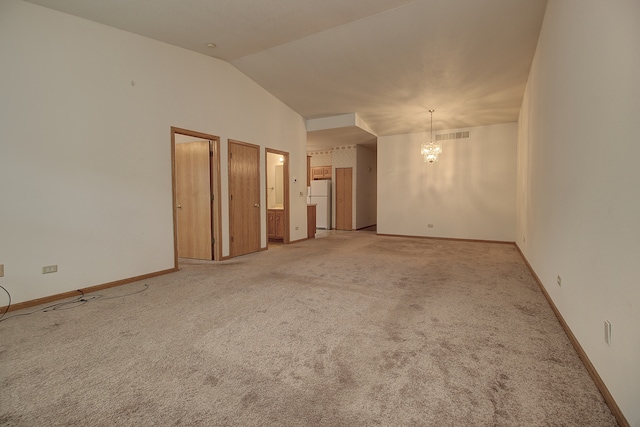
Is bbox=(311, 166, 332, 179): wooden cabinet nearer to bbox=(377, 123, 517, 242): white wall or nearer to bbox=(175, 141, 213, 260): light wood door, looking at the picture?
bbox=(377, 123, 517, 242): white wall

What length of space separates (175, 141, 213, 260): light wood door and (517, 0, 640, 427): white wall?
514cm

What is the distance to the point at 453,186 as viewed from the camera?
8047 mm

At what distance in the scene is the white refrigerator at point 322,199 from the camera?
34.7ft

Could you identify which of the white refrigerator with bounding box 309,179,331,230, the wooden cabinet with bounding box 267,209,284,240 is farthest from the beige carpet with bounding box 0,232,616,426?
the white refrigerator with bounding box 309,179,331,230

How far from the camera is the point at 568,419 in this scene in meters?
1.51

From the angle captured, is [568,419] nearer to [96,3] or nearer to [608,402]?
[608,402]

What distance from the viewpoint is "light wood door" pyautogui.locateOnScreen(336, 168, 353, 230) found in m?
10.4

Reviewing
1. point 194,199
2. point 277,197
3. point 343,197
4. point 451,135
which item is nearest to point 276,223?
point 277,197

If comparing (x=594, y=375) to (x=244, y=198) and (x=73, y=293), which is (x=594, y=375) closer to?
(x=73, y=293)

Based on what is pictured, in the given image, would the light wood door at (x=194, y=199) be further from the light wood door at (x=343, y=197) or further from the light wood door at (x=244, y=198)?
the light wood door at (x=343, y=197)

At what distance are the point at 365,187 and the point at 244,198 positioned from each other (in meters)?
5.94

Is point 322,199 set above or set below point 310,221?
above

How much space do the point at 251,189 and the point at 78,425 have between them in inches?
197

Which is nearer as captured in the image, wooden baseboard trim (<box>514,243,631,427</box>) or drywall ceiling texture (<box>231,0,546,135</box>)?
wooden baseboard trim (<box>514,243,631,427</box>)
